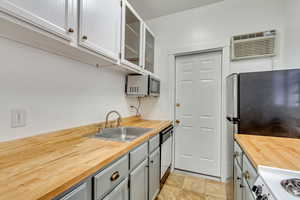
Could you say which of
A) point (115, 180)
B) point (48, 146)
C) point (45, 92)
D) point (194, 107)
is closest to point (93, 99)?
point (45, 92)

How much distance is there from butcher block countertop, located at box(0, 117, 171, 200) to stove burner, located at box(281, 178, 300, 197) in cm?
89

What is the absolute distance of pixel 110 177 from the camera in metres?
0.87

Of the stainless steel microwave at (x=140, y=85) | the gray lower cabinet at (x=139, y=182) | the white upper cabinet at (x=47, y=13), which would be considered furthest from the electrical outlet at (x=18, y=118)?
the stainless steel microwave at (x=140, y=85)

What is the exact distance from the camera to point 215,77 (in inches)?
89.0

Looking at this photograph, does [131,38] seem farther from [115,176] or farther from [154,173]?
[154,173]

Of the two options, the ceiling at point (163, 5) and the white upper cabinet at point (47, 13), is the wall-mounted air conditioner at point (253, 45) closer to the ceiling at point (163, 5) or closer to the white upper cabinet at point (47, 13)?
the ceiling at point (163, 5)

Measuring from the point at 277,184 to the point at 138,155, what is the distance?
0.92m

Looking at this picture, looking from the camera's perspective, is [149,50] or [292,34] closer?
[292,34]

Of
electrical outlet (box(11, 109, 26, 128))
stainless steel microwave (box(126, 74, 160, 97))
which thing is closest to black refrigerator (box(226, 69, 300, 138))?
stainless steel microwave (box(126, 74, 160, 97))

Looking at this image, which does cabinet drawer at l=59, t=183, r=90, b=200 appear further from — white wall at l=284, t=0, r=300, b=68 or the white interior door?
white wall at l=284, t=0, r=300, b=68

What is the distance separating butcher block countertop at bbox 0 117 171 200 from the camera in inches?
20.9

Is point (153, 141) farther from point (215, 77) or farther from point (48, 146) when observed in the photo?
point (215, 77)

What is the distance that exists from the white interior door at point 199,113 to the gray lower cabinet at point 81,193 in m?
1.98

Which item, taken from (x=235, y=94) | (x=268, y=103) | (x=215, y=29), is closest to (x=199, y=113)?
(x=235, y=94)
